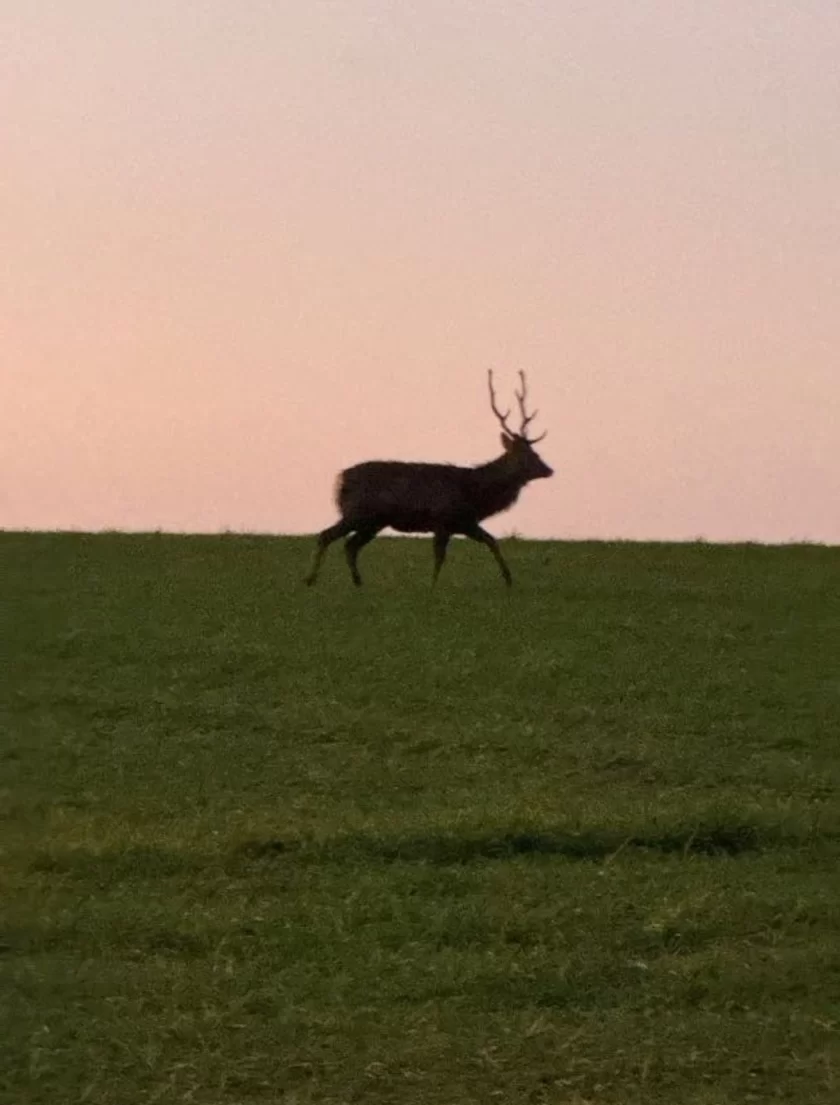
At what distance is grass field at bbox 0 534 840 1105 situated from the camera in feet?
24.4

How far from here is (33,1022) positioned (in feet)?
25.5

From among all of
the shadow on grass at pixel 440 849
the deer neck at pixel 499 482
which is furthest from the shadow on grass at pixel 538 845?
the deer neck at pixel 499 482

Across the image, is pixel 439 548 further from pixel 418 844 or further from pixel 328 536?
pixel 418 844

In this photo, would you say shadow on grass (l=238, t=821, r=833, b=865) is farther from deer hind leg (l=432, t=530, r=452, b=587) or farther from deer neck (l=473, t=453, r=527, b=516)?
deer neck (l=473, t=453, r=527, b=516)

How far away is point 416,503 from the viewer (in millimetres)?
19641

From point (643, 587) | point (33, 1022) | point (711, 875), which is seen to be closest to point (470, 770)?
point (711, 875)

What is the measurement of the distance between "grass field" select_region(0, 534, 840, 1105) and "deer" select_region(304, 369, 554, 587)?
2.02 ft

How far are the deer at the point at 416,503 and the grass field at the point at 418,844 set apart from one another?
0.62 metres

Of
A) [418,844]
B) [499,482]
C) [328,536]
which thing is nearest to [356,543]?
[328,536]

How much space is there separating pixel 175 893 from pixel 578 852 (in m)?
2.39

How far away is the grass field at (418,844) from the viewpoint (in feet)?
24.4

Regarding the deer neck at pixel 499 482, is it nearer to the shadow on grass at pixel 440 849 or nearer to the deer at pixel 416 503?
the deer at pixel 416 503

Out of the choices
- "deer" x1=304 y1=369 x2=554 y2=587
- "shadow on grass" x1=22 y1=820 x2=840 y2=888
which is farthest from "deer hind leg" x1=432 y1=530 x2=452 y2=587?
"shadow on grass" x1=22 y1=820 x2=840 y2=888

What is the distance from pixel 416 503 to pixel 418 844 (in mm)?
9159
